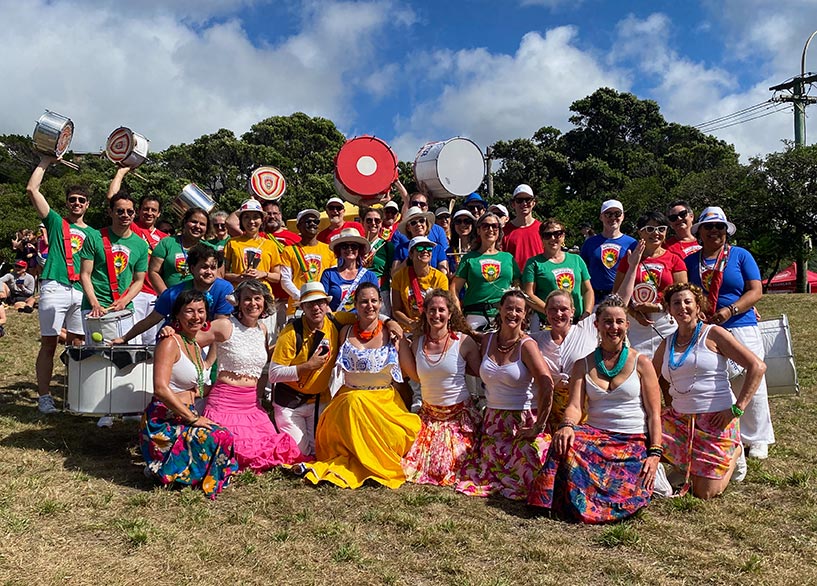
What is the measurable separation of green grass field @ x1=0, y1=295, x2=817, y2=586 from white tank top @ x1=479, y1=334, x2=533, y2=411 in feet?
2.20

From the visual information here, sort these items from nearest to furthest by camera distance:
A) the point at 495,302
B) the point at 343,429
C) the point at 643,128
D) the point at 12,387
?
the point at 343,429, the point at 495,302, the point at 12,387, the point at 643,128

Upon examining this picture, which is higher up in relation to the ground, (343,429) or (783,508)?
(343,429)

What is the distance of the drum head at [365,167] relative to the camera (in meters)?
7.77

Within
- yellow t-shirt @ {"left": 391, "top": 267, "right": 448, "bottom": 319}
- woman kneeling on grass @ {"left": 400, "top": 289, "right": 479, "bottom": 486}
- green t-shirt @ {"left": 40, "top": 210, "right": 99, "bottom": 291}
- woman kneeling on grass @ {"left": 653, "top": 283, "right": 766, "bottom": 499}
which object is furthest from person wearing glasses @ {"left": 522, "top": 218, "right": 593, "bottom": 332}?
green t-shirt @ {"left": 40, "top": 210, "right": 99, "bottom": 291}

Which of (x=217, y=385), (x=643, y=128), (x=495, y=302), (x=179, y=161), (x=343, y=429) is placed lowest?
(x=343, y=429)

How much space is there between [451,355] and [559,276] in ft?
4.13

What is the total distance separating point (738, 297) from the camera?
4.94m

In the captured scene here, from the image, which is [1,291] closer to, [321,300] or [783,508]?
[321,300]

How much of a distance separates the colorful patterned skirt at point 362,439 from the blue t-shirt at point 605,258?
215 centimetres

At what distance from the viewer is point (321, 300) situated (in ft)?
16.2

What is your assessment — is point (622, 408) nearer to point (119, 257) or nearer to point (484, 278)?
point (484, 278)

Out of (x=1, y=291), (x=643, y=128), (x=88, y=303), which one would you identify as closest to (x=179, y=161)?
(x=1, y=291)

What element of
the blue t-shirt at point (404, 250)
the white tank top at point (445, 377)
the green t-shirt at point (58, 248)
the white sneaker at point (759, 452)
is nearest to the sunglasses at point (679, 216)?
the white sneaker at point (759, 452)

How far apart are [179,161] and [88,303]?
28.1 metres
